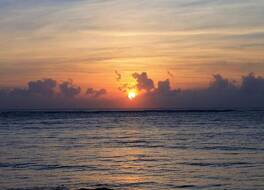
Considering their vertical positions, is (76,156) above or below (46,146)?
below

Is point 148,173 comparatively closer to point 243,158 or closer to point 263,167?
point 263,167

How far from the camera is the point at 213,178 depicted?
90.5 feet

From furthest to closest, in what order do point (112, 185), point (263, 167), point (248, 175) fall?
point (263, 167), point (248, 175), point (112, 185)

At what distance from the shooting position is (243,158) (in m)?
36.5

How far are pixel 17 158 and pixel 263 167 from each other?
711 inches

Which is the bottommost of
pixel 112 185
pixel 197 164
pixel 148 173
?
pixel 112 185

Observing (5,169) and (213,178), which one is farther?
(5,169)

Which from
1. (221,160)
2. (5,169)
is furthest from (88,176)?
(221,160)

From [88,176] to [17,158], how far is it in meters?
10.3

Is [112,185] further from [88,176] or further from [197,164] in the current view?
[197,164]

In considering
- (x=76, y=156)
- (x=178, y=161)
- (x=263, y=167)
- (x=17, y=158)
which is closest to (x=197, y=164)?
(x=178, y=161)

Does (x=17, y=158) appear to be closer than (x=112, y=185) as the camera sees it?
No

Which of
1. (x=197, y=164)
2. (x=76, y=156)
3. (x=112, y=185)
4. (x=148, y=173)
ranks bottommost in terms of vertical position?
(x=112, y=185)

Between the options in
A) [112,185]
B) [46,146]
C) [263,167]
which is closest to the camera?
[112,185]
